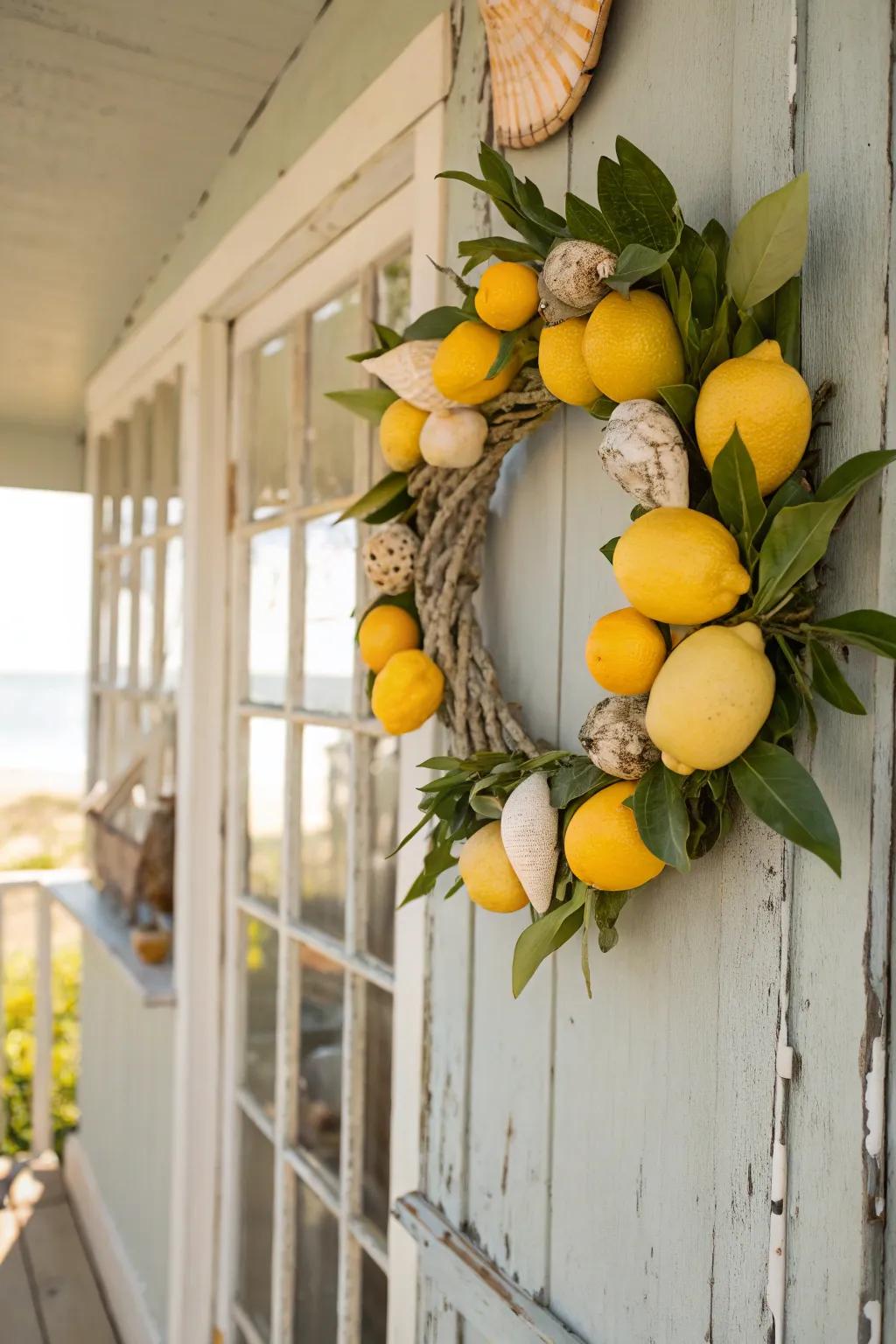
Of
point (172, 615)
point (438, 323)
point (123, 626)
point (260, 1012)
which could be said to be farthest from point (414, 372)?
point (123, 626)

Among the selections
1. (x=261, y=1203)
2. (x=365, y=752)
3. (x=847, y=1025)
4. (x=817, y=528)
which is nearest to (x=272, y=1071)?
(x=261, y=1203)

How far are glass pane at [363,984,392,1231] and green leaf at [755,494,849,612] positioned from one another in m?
0.95

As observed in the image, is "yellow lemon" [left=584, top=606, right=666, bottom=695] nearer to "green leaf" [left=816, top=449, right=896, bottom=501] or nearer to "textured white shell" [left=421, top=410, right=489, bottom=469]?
"green leaf" [left=816, top=449, right=896, bottom=501]

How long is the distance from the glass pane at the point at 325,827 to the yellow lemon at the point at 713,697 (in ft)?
2.90

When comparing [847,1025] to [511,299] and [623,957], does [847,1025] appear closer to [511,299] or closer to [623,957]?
[623,957]

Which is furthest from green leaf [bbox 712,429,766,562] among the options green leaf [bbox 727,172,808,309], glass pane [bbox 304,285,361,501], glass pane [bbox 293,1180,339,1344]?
glass pane [bbox 293,1180,339,1344]

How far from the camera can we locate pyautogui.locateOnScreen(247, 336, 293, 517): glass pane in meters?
1.71

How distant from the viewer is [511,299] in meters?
0.81

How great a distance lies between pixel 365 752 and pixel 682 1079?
75 cm

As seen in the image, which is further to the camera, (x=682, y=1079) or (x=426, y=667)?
(x=426, y=667)

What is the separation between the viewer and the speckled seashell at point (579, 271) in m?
0.69

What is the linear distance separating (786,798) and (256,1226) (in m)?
1.60

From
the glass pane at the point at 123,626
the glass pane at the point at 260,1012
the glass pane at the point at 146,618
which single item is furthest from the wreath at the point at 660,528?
the glass pane at the point at 123,626

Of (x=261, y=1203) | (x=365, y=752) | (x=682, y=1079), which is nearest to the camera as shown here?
(x=682, y=1079)
